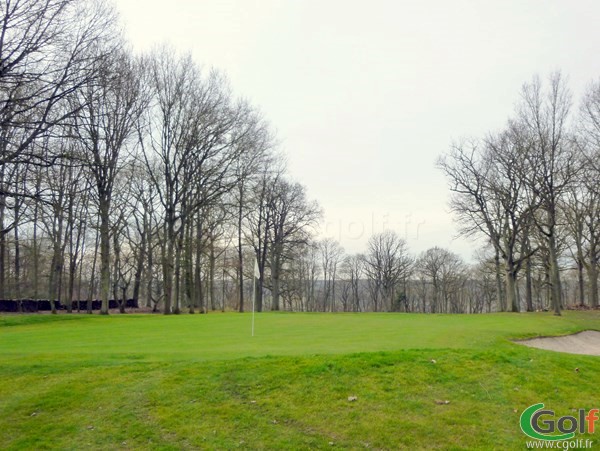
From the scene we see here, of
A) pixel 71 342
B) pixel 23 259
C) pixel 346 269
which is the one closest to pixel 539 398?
pixel 71 342

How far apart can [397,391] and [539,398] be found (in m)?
2.66

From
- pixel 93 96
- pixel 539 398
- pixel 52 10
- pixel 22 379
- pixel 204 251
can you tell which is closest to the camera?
pixel 539 398

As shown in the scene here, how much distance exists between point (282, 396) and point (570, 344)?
15228mm

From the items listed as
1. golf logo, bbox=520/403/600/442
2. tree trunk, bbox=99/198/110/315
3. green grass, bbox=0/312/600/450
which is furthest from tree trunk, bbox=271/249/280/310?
golf logo, bbox=520/403/600/442

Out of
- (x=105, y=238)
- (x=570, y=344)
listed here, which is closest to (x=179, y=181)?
(x=105, y=238)

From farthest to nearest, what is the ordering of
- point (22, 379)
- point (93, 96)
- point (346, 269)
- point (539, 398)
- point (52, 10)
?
point (346, 269) → point (93, 96) → point (52, 10) → point (22, 379) → point (539, 398)

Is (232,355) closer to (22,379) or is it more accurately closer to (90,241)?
(22,379)

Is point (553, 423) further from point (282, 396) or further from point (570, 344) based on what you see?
point (570, 344)

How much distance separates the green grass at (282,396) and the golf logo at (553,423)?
190mm

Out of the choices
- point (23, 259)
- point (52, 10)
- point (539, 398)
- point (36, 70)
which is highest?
point (52, 10)

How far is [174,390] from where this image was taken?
9.19 m

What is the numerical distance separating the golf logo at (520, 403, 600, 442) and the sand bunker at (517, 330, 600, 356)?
922 centimetres

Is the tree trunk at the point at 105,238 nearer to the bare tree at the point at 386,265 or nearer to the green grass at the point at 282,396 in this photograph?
the green grass at the point at 282,396

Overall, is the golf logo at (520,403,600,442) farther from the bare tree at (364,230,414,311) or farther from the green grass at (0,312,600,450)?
the bare tree at (364,230,414,311)
